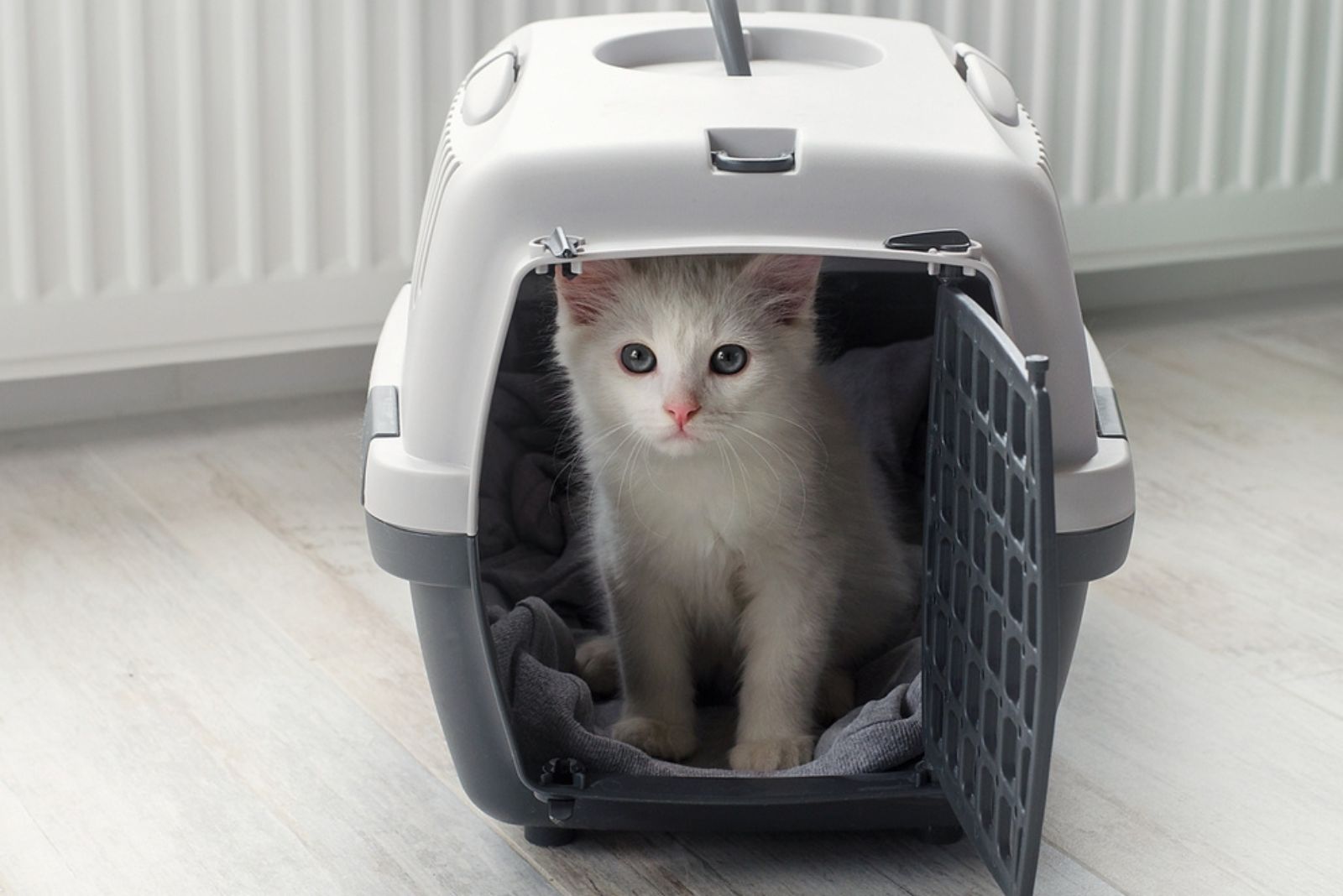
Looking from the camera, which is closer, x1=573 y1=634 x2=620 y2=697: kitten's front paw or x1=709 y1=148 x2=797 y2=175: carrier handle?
x1=709 y1=148 x2=797 y2=175: carrier handle

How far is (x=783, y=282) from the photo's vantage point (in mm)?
1342

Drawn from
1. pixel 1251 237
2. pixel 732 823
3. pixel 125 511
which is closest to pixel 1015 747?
pixel 732 823

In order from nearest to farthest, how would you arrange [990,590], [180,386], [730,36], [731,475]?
[990,590] → [731,475] → [730,36] → [180,386]

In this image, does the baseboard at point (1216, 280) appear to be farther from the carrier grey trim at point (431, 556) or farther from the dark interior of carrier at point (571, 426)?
the carrier grey trim at point (431, 556)

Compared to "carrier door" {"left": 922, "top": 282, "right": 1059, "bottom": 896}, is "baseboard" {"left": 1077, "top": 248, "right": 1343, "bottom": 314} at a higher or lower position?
lower

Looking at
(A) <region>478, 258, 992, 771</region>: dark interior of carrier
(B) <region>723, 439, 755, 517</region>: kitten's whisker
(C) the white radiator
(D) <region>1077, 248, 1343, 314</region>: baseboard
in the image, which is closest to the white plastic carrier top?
(B) <region>723, 439, 755, 517</region>: kitten's whisker

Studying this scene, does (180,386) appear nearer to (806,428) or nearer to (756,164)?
(806,428)

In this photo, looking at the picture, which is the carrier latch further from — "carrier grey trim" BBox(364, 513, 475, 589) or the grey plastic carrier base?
"carrier grey trim" BBox(364, 513, 475, 589)

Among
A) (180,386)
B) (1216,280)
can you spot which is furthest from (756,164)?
(1216,280)

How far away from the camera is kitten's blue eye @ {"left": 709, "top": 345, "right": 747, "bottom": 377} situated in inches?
51.9

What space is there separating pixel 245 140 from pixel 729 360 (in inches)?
41.6

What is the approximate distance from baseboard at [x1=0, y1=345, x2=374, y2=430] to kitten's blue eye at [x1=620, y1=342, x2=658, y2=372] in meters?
1.17

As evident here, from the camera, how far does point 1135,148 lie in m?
2.53

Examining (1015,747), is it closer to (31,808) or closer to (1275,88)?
(31,808)
